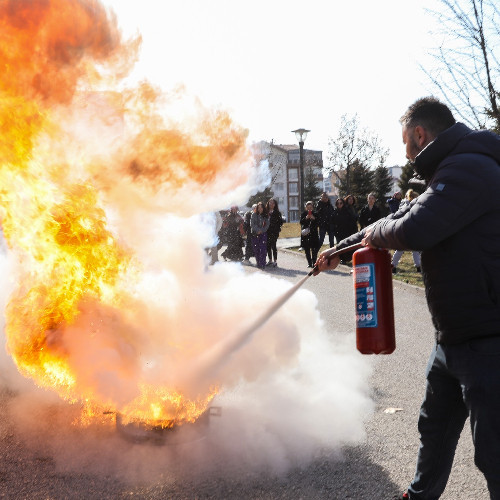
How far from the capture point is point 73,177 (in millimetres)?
3990

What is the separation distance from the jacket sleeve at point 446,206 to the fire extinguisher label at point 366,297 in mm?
522

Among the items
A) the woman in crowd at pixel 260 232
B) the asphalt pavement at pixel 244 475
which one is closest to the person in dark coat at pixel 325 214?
the woman in crowd at pixel 260 232

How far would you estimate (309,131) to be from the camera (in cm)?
1889

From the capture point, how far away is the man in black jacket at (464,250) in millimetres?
2246

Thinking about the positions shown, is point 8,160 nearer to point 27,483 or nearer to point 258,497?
point 27,483

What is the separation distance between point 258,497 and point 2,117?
129 inches

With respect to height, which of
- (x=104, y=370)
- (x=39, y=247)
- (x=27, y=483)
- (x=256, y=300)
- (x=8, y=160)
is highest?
(x=8, y=160)

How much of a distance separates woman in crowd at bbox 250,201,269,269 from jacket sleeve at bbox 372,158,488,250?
12336 mm

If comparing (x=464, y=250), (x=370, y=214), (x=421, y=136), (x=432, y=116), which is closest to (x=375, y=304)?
(x=464, y=250)

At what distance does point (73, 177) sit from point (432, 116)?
2703mm

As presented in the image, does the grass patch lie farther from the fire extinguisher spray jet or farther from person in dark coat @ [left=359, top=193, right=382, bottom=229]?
the fire extinguisher spray jet

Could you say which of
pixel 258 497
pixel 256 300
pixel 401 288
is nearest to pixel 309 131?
pixel 401 288

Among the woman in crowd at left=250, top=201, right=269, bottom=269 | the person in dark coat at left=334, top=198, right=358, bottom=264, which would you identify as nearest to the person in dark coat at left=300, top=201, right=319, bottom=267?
the person in dark coat at left=334, top=198, right=358, bottom=264

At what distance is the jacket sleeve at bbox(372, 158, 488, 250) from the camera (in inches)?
88.2
